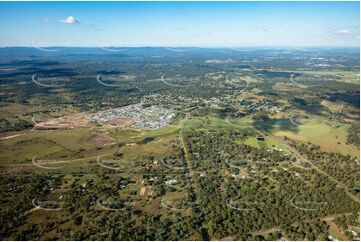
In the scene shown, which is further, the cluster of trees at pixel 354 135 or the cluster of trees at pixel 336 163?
the cluster of trees at pixel 354 135

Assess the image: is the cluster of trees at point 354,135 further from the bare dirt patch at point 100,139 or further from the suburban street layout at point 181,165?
the bare dirt patch at point 100,139

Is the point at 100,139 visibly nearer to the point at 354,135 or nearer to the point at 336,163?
the point at 336,163

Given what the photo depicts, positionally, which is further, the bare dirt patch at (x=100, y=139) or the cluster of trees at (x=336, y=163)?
the bare dirt patch at (x=100, y=139)

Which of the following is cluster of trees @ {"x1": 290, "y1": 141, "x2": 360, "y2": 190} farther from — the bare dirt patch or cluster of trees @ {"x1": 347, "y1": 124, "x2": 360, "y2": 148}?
the bare dirt patch

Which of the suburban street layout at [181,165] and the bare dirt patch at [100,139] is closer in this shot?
the suburban street layout at [181,165]

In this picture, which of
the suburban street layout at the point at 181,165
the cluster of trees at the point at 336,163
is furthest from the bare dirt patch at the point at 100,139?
the cluster of trees at the point at 336,163

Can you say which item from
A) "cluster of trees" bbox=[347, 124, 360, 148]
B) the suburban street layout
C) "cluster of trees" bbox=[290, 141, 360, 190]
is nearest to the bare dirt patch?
the suburban street layout

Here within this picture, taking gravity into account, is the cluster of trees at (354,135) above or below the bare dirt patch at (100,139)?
above

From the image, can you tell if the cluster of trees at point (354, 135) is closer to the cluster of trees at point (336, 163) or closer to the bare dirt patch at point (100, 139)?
the cluster of trees at point (336, 163)

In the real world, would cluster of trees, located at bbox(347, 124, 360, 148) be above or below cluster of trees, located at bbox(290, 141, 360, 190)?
above

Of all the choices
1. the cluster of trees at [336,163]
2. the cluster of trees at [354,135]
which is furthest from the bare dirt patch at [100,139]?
the cluster of trees at [354,135]

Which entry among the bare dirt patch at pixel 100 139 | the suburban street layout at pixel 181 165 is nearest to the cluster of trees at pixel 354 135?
the suburban street layout at pixel 181 165
